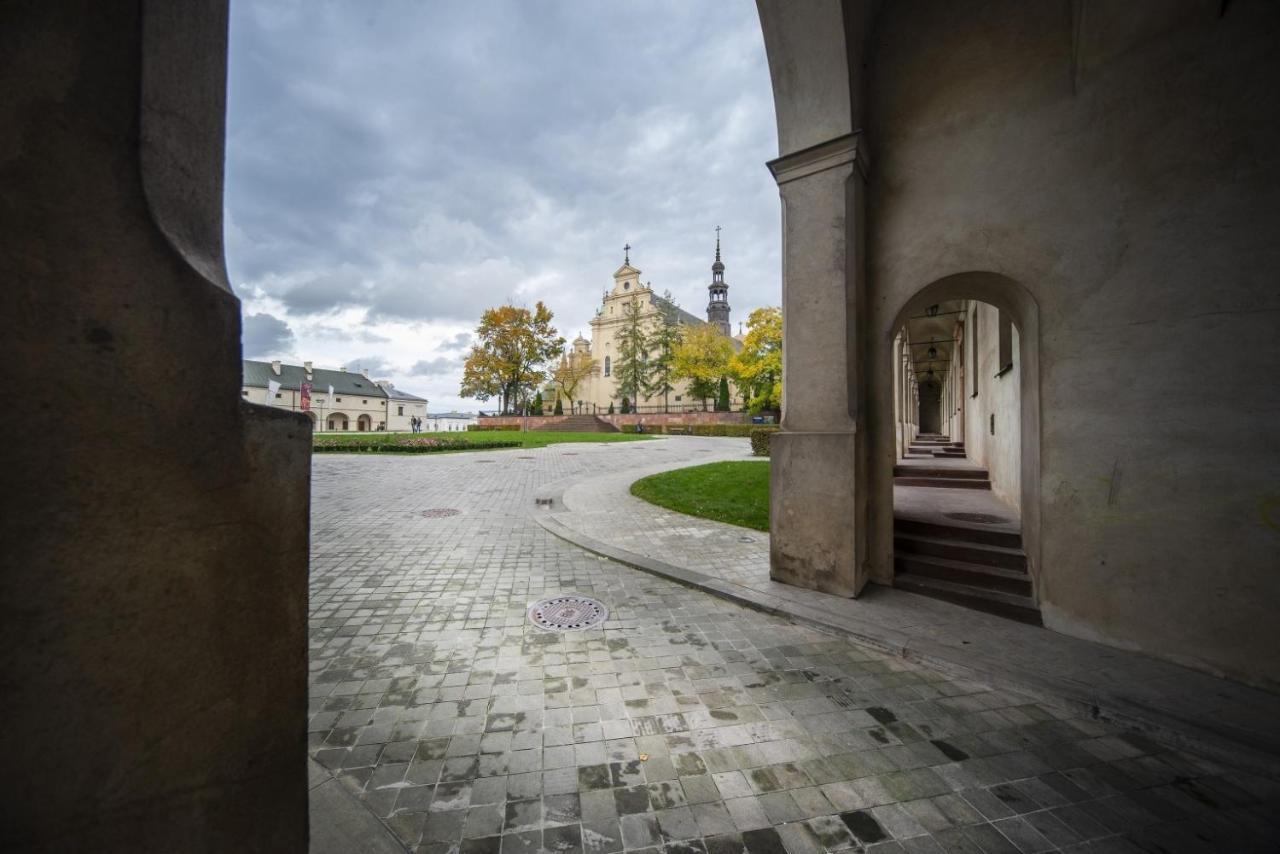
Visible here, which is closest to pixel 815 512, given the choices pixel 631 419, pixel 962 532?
pixel 962 532

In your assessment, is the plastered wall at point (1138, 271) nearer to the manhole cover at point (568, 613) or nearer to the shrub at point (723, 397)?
the manhole cover at point (568, 613)

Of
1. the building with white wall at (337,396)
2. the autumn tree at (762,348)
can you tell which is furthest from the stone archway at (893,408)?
the building with white wall at (337,396)

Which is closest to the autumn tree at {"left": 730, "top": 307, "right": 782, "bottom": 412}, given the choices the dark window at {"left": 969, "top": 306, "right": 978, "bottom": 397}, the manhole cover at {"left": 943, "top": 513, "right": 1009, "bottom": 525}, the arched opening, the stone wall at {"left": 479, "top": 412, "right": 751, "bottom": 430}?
the stone wall at {"left": 479, "top": 412, "right": 751, "bottom": 430}

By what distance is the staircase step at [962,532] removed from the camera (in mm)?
4906

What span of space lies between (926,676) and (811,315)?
3.40 m

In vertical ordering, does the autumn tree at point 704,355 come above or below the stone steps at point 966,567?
above

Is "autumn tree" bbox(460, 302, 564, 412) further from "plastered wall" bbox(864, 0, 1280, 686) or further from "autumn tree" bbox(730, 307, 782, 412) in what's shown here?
"plastered wall" bbox(864, 0, 1280, 686)

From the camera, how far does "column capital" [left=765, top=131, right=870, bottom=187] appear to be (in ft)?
15.3

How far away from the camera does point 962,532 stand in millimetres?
5238

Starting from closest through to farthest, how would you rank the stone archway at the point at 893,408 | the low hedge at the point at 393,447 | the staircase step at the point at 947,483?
the stone archway at the point at 893,408, the staircase step at the point at 947,483, the low hedge at the point at 393,447

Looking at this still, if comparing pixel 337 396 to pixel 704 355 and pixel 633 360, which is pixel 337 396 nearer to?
pixel 633 360

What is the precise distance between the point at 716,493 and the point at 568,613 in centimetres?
661

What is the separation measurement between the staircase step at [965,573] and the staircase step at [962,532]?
0.36 meters

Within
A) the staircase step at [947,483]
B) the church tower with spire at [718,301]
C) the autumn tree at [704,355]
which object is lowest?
the staircase step at [947,483]
